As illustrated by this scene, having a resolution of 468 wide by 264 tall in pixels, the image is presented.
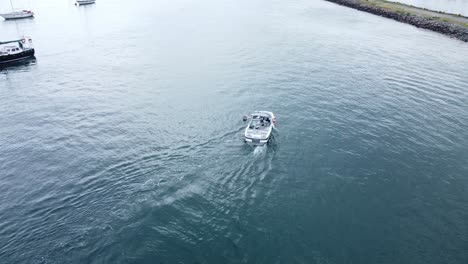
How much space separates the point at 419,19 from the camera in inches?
5846

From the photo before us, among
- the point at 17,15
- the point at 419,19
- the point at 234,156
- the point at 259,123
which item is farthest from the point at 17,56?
the point at 419,19

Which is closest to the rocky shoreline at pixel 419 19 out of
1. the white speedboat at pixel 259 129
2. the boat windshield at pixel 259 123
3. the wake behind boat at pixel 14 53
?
the white speedboat at pixel 259 129

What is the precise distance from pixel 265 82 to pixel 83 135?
160ft

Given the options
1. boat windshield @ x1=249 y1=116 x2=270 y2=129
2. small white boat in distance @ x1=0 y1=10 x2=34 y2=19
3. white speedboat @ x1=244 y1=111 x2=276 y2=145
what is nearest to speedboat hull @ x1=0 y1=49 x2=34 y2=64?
small white boat in distance @ x1=0 y1=10 x2=34 y2=19

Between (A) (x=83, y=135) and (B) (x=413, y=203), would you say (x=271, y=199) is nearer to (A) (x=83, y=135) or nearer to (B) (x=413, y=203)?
(B) (x=413, y=203)

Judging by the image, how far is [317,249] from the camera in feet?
142

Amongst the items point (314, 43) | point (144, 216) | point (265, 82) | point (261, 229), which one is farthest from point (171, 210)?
point (314, 43)

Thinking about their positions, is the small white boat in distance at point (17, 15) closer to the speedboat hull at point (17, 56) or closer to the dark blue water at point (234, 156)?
the dark blue water at point (234, 156)

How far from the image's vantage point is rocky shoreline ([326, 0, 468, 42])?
433 ft

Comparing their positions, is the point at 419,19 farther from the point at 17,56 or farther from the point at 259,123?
the point at 17,56

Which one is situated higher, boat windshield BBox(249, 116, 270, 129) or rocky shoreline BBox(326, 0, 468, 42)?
rocky shoreline BBox(326, 0, 468, 42)

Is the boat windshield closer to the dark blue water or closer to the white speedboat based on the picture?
the white speedboat

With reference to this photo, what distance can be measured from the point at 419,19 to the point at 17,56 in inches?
6276

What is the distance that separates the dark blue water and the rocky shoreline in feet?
30.9
